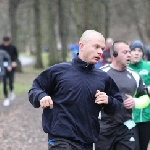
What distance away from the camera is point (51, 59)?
133 ft

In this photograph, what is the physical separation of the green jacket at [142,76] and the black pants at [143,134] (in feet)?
0.27

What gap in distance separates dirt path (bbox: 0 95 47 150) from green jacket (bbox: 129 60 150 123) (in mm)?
3324

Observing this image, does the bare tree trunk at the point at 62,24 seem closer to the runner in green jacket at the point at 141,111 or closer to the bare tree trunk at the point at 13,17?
the bare tree trunk at the point at 13,17

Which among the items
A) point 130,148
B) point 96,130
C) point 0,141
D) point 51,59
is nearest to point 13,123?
point 0,141

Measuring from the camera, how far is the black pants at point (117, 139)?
6.57m

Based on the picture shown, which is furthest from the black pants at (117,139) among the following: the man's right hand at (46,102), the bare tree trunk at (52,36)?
the bare tree trunk at (52,36)

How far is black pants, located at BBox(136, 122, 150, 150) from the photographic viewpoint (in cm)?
736

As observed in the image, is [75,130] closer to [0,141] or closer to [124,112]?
[124,112]

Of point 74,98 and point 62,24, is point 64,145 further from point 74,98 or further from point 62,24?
point 62,24

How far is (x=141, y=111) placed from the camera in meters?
7.52

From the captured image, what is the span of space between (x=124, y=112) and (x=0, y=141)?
4884 mm

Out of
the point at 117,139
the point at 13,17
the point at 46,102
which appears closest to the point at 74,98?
the point at 46,102

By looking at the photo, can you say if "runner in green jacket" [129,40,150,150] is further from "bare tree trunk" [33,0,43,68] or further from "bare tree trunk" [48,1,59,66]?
"bare tree trunk" [48,1,59,66]

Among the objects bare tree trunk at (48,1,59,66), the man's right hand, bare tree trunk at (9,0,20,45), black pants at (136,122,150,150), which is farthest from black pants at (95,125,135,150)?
bare tree trunk at (48,1,59,66)
